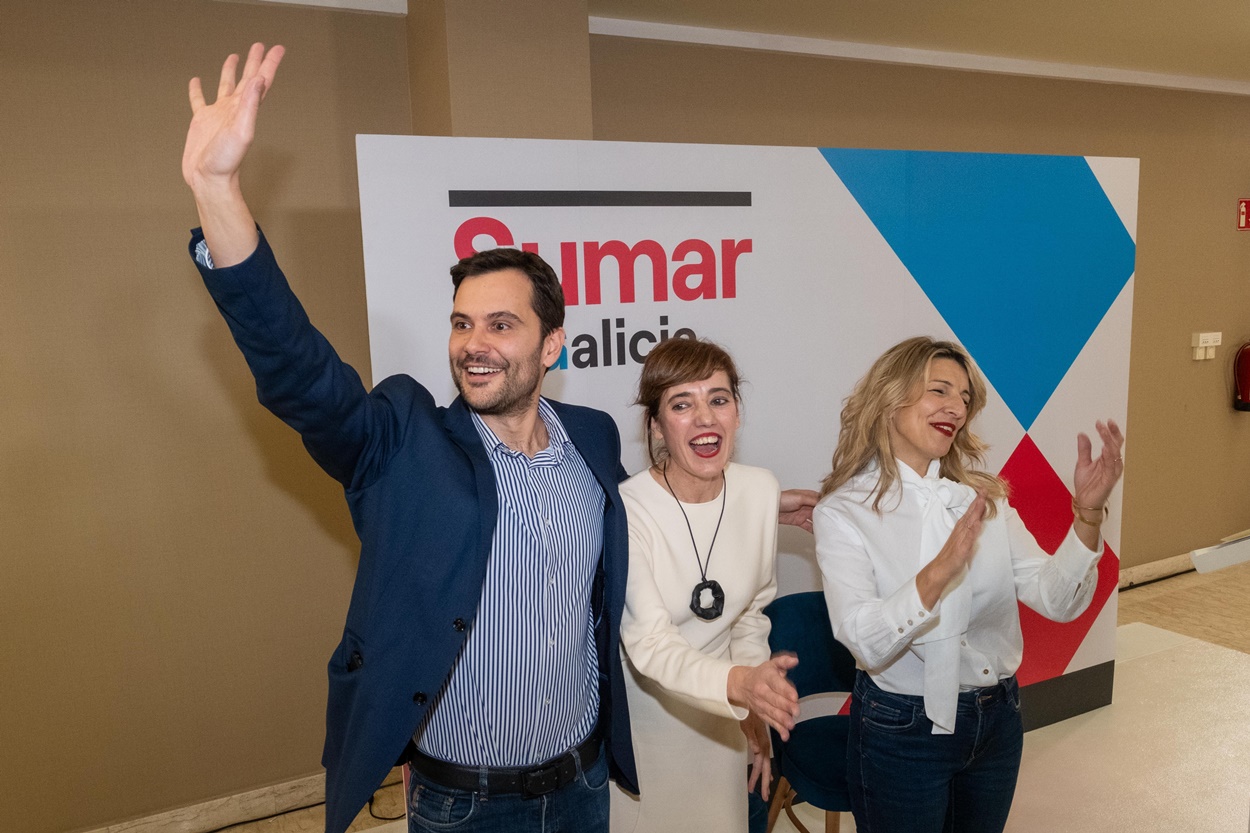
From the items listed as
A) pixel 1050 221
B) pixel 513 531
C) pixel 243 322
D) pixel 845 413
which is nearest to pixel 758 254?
pixel 845 413

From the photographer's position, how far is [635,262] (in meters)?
2.62

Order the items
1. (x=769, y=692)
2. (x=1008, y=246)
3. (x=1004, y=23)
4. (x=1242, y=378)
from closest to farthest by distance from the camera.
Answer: (x=769, y=692) < (x=1008, y=246) < (x=1004, y=23) < (x=1242, y=378)

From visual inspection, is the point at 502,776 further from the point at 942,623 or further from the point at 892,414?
the point at 892,414

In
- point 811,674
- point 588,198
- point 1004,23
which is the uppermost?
point 1004,23

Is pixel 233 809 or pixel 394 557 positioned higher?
pixel 394 557

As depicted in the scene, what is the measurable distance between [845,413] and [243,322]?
4.37ft

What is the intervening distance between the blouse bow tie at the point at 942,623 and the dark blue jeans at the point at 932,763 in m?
0.04

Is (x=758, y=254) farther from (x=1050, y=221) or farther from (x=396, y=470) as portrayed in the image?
(x=396, y=470)

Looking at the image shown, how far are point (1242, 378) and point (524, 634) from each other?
602 cm

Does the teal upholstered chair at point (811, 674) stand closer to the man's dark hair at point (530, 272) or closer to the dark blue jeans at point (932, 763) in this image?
the dark blue jeans at point (932, 763)

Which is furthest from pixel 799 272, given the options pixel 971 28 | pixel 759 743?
pixel 971 28

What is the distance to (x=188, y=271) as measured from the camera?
311 cm

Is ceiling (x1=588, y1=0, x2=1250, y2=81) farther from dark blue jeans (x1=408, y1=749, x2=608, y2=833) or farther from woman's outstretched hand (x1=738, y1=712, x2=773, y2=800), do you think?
dark blue jeans (x1=408, y1=749, x2=608, y2=833)

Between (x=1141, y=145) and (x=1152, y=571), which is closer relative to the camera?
(x=1141, y=145)
